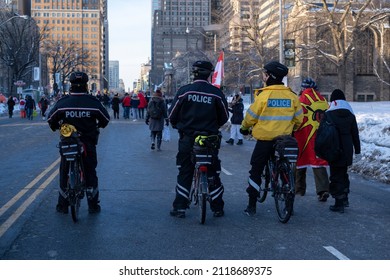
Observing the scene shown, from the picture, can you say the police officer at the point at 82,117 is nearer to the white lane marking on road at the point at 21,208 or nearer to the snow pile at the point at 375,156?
the white lane marking on road at the point at 21,208

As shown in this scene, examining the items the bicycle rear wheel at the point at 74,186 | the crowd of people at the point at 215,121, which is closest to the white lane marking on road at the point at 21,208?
the crowd of people at the point at 215,121

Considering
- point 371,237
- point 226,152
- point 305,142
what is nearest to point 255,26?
point 226,152

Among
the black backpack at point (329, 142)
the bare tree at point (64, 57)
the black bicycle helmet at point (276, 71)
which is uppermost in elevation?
the bare tree at point (64, 57)

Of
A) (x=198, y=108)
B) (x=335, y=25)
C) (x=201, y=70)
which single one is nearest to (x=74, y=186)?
(x=198, y=108)

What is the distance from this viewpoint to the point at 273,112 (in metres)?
7.13

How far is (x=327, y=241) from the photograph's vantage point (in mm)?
6078

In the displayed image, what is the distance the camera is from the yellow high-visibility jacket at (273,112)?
7117 millimetres

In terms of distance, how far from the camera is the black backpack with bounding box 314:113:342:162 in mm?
7641

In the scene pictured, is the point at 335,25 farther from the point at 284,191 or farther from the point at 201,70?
the point at 284,191

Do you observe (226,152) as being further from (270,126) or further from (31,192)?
(270,126)

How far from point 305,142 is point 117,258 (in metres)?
4.45

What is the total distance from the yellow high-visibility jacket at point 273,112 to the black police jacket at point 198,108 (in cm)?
44

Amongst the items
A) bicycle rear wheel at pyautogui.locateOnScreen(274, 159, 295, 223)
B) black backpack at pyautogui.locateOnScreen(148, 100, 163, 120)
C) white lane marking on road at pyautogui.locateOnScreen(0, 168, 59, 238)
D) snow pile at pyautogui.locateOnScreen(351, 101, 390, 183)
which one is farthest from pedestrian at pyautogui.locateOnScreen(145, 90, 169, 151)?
bicycle rear wheel at pyautogui.locateOnScreen(274, 159, 295, 223)

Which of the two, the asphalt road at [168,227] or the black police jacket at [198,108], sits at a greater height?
the black police jacket at [198,108]
